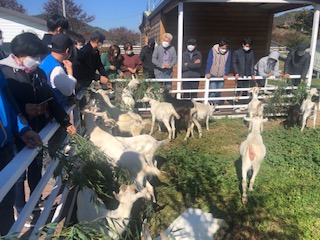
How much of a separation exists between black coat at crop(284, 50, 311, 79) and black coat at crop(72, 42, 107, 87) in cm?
631

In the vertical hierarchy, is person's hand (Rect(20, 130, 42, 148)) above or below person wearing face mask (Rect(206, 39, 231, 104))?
below

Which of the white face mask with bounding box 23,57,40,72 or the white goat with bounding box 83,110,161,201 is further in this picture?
the white goat with bounding box 83,110,161,201

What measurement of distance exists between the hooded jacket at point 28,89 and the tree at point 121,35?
45.6 m

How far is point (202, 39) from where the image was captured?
37.9 ft

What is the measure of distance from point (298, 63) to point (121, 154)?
7153mm

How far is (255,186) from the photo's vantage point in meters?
4.47

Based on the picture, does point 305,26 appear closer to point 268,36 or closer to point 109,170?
point 268,36

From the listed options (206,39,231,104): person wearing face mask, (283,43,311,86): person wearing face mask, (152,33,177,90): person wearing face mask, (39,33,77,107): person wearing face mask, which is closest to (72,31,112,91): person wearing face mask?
(39,33,77,107): person wearing face mask

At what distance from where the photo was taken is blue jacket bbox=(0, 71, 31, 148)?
2.19 meters

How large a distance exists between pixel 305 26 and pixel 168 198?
34.8m

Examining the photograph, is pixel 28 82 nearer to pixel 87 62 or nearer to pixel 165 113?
pixel 87 62

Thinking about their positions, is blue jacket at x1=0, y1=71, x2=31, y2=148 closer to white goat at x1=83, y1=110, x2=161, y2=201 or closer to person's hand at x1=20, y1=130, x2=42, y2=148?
person's hand at x1=20, y1=130, x2=42, y2=148

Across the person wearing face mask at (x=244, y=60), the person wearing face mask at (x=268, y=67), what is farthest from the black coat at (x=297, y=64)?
the person wearing face mask at (x=244, y=60)

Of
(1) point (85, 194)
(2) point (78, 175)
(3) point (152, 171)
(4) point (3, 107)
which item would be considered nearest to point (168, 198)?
(3) point (152, 171)
